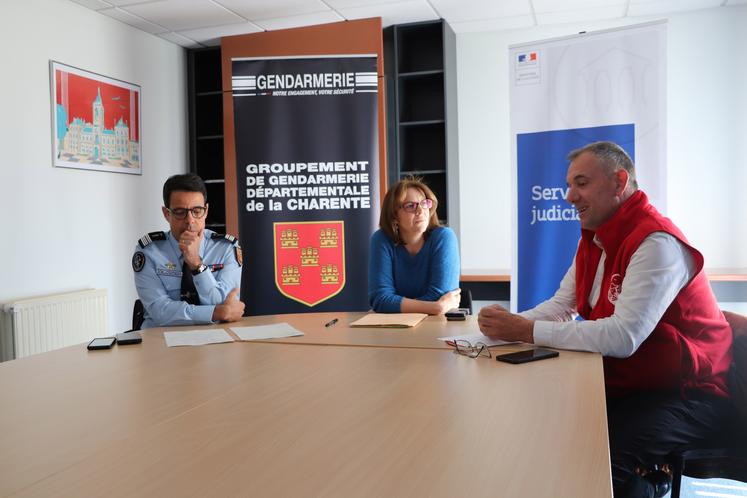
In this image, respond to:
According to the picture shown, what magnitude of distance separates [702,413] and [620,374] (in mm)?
238

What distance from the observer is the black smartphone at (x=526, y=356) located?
1.69m

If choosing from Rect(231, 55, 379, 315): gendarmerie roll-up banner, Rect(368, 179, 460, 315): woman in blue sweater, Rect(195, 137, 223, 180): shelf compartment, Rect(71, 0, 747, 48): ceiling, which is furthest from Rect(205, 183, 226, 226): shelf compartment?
Rect(368, 179, 460, 315): woman in blue sweater

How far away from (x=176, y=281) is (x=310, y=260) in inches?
74.1

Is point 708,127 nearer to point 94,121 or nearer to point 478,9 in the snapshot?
point 478,9

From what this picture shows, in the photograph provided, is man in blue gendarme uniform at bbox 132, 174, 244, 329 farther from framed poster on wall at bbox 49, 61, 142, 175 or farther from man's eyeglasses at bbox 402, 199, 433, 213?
framed poster on wall at bbox 49, 61, 142, 175

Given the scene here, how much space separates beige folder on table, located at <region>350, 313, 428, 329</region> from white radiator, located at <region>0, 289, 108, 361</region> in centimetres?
230

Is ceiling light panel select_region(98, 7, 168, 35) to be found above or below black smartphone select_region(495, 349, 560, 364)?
above

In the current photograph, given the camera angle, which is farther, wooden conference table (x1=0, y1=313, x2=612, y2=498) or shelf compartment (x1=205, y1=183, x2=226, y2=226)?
shelf compartment (x1=205, y1=183, x2=226, y2=226)

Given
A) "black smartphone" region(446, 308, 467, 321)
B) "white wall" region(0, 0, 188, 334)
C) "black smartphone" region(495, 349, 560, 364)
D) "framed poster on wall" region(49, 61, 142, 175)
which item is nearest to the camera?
"black smartphone" region(495, 349, 560, 364)

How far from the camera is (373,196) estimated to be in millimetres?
4539

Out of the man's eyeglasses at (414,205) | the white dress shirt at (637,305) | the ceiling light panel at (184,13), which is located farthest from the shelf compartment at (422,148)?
the white dress shirt at (637,305)

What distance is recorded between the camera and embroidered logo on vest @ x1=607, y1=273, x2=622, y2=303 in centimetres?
193

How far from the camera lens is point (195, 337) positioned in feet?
7.11

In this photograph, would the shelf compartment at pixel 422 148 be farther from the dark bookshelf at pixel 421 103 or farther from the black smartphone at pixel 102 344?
the black smartphone at pixel 102 344
